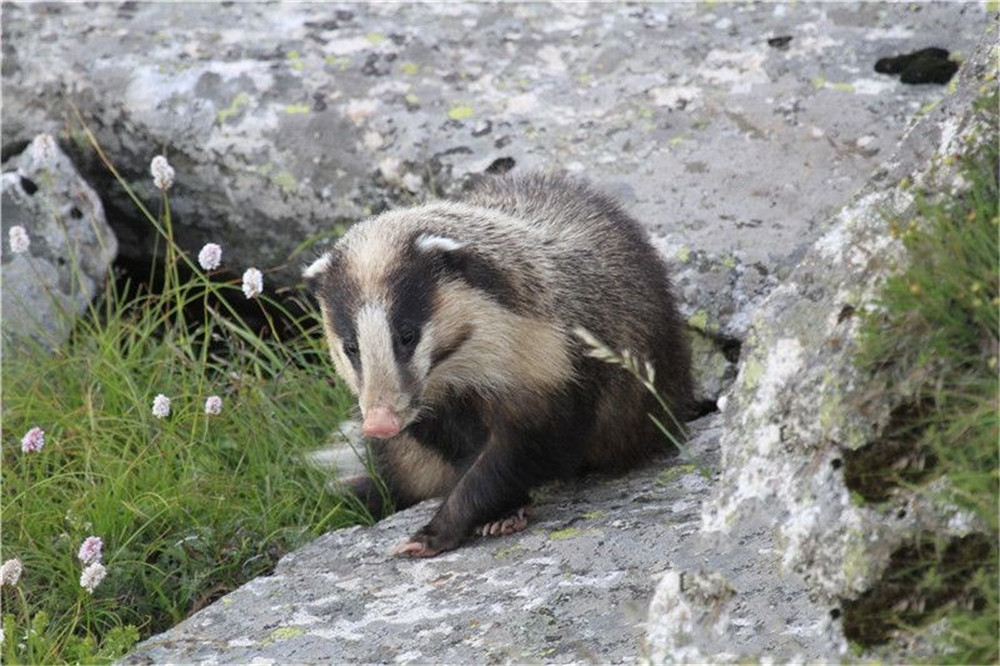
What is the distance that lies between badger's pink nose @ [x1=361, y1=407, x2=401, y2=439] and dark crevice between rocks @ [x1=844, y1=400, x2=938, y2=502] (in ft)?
6.70

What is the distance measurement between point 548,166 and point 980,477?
4.39 meters

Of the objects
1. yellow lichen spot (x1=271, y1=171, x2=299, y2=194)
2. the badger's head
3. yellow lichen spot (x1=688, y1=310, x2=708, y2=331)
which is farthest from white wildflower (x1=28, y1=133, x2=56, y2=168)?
yellow lichen spot (x1=688, y1=310, x2=708, y2=331)

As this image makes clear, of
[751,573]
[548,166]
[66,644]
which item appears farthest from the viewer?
[548,166]

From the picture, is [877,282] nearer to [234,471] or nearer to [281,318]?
[234,471]

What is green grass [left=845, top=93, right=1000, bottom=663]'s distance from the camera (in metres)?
3.15

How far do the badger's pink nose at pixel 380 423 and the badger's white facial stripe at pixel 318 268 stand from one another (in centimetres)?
69

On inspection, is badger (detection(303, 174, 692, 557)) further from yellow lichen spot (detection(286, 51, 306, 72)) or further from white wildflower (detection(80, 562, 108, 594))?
yellow lichen spot (detection(286, 51, 306, 72))

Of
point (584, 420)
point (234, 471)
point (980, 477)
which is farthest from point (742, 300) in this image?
point (980, 477)

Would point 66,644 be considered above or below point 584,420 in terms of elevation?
below

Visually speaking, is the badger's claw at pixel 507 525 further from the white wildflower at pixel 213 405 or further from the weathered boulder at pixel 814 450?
the weathered boulder at pixel 814 450

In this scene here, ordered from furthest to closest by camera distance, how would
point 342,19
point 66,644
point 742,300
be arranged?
point 342,19 → point 742,300 → point 66,644

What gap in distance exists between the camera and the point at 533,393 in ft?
18.4

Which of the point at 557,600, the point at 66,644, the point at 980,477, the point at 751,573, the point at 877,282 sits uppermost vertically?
the point at 877,282

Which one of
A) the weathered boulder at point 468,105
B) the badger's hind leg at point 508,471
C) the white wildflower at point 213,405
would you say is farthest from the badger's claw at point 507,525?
the weathered boulder at point 468,105
